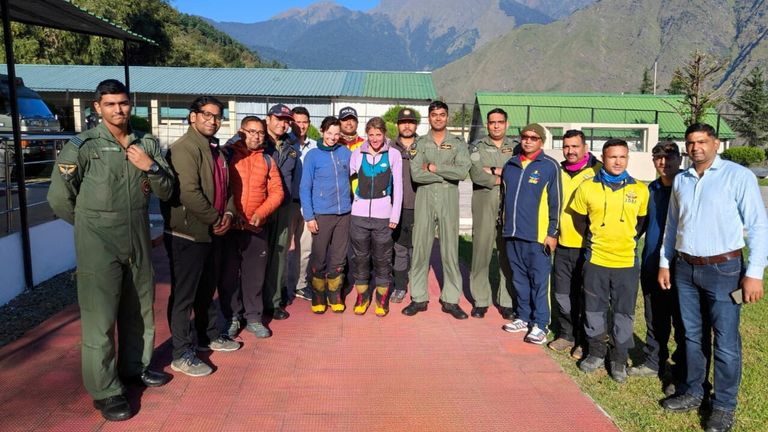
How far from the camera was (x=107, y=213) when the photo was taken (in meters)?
3.12

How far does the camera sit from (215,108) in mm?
3742

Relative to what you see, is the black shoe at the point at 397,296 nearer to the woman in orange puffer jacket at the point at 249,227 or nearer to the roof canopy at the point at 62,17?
the woman in orange puffer jacket at the point at 249,227

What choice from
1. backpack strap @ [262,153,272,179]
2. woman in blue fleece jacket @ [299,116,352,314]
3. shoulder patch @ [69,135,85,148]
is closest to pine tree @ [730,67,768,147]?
woman in blue fleece jacket @ [299,116,352,314]

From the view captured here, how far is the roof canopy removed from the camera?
5.48 m

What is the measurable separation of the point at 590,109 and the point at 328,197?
27178 millimetres

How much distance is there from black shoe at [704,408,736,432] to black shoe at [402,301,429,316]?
2.60 meters

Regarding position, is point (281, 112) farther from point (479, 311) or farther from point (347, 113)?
point (479, 311)

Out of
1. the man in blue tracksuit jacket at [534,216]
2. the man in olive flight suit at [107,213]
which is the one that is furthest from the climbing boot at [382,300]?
the man in olive flight suit at [107,213]

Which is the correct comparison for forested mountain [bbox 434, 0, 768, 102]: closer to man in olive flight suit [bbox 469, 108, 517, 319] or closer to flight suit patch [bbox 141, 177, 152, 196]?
man in olive flight suit [bbox 469, 108, 517, 319]

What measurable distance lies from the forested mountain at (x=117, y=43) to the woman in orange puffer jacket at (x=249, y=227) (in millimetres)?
20049

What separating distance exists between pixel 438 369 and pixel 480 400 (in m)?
0.54

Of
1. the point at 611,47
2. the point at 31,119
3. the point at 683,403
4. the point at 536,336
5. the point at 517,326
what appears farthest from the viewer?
the point at 611,47

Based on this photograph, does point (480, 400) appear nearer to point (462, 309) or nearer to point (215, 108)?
point (462, 309)

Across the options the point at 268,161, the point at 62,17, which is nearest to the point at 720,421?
the point at 268,161
